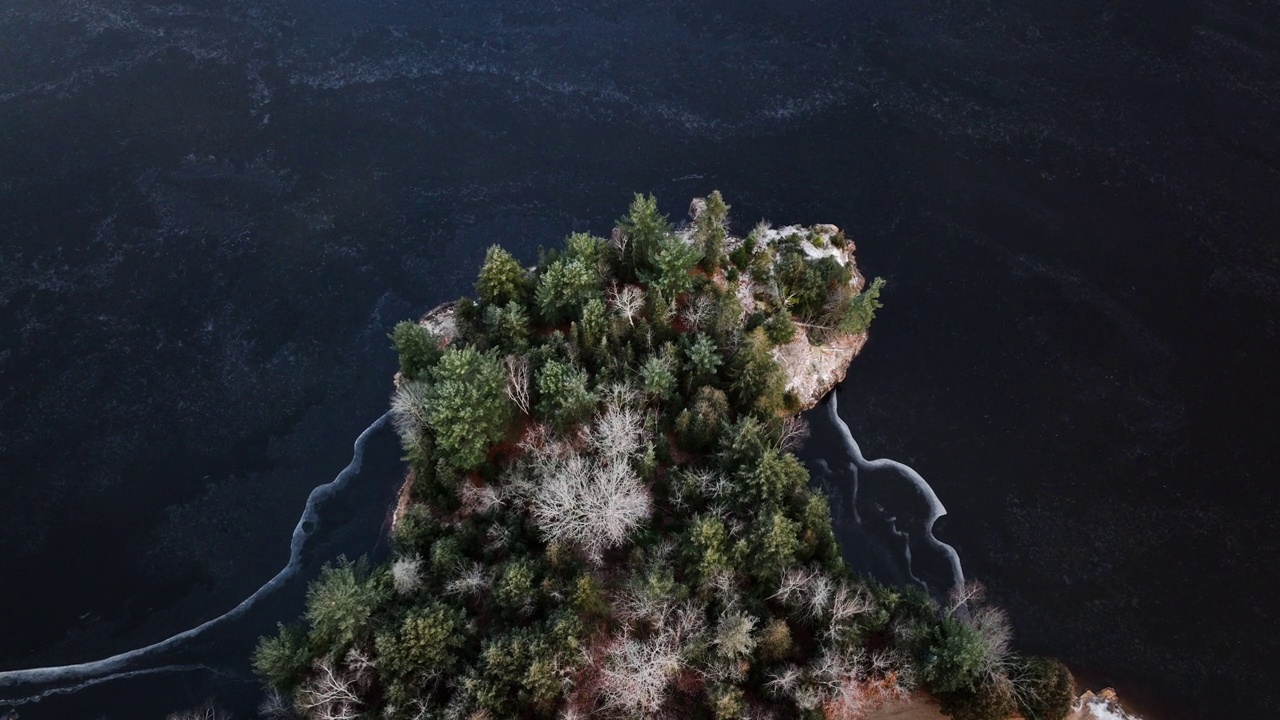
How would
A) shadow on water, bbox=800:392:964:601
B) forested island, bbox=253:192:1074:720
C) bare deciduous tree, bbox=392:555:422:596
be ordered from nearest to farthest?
forested island, bbox=253:192:1074:720 → bare deciduous tree, bbox=392:555:422:596 → shadow on water, bbox=800:392:964:601

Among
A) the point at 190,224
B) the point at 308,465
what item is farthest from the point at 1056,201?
the point at 190,224

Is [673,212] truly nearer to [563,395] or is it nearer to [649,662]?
[563,395]

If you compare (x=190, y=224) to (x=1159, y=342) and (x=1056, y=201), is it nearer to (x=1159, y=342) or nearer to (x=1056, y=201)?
(x=1056, y=201)

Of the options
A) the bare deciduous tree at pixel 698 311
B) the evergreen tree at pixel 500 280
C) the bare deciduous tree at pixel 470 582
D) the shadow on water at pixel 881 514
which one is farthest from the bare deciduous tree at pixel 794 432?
the evergreen tree at pixel 500 280

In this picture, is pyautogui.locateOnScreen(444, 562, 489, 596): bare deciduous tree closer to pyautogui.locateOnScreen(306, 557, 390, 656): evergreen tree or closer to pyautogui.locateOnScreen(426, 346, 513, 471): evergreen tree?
pyautogui.locateOnScreen(306, 557, 390, 656): evergreen tree

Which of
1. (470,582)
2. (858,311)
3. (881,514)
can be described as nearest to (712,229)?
(858,311)

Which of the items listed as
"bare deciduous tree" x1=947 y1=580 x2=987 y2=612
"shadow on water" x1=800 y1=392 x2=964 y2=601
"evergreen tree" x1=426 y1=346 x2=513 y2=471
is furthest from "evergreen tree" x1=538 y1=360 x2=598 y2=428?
"bare deciduous tree" x1=947 y1=580 x2=987 y2=612
